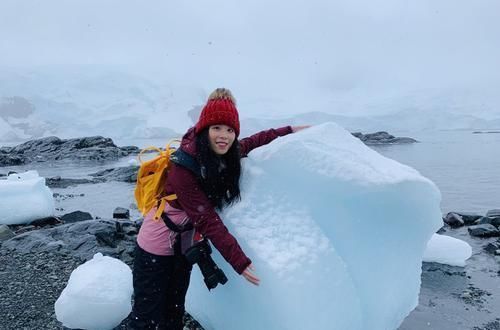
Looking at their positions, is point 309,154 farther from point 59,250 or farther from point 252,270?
point 59,250

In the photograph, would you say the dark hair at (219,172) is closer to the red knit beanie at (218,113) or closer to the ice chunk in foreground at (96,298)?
the red knit beanie at (218,113)

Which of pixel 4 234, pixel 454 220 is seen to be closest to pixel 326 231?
pixel 4 234

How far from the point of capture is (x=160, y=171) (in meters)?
2.46

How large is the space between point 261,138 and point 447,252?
362cm

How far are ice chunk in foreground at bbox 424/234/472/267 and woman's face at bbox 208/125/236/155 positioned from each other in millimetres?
4012

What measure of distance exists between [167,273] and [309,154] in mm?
1141

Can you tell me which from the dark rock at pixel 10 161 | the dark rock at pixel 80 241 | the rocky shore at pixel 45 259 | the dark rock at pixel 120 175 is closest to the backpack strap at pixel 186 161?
the rocky shore at pixel 45 259

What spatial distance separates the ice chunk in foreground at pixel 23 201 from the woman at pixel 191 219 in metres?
5.76

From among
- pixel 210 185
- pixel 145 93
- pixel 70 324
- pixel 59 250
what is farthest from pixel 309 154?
pixel 145 93

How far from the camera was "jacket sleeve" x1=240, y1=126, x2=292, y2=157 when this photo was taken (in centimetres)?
291

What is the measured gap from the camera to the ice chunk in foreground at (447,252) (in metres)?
5.30

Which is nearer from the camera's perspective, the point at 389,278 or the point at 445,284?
the point at 389,278

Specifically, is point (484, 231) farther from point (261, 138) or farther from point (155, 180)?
point (155, 180)

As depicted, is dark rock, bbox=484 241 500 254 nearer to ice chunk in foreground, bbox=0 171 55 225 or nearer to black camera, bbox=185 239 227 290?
black camera, bbox=185 239 227 290
